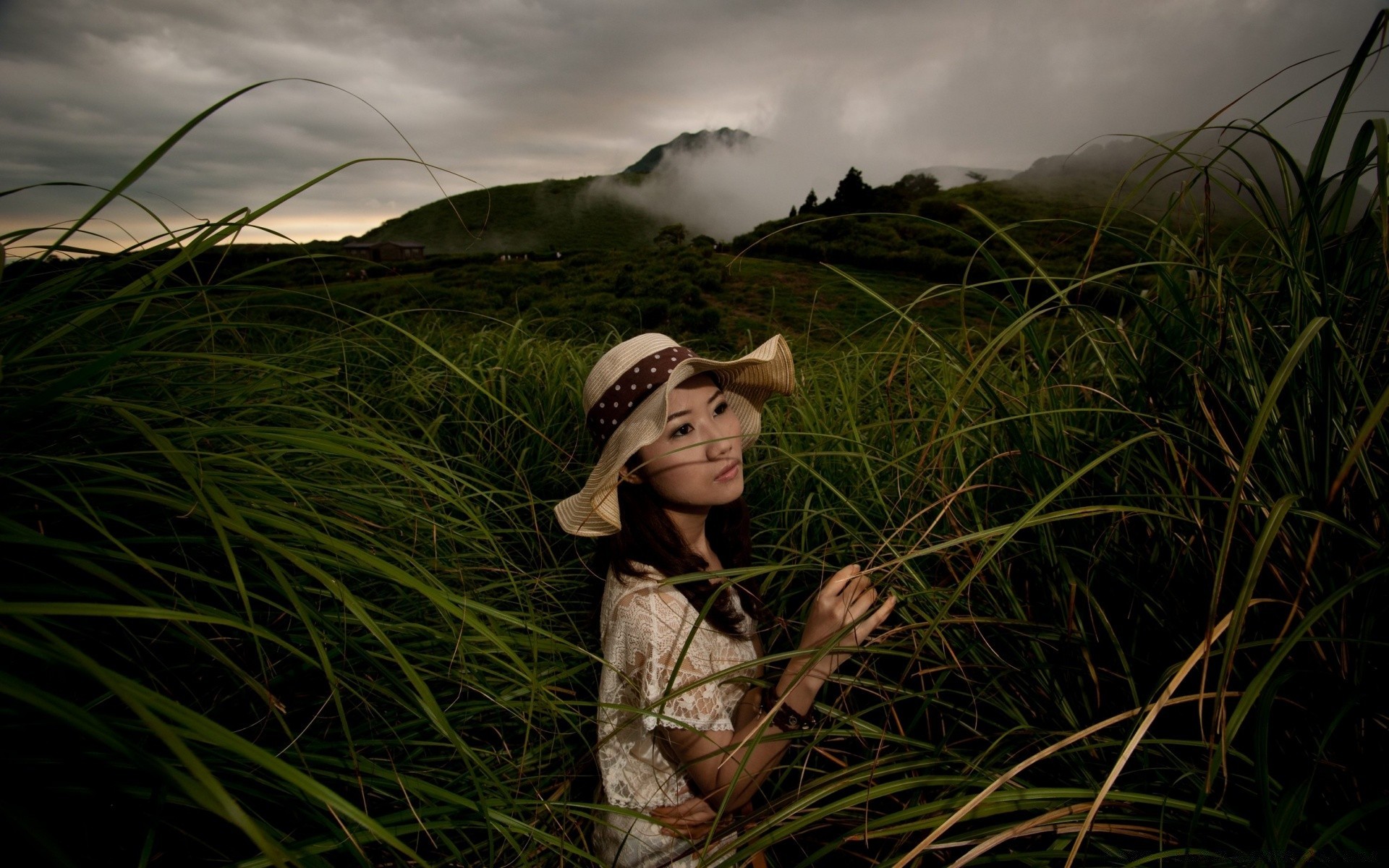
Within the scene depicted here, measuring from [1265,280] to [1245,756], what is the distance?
1132 millimetres

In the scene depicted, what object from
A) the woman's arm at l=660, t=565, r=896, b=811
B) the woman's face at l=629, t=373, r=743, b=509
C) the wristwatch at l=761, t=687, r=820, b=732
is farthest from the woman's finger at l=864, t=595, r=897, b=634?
the woman's face at l=629, t=373, r=743, b=509

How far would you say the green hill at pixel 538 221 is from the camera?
1332 cm

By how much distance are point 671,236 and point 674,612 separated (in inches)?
324

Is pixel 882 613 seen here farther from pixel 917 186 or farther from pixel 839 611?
pixel 917 186

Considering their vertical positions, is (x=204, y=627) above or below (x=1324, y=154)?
below

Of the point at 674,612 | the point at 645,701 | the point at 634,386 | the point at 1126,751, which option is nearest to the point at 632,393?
the point at 634,386

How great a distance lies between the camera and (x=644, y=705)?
1.31m

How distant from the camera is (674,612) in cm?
142

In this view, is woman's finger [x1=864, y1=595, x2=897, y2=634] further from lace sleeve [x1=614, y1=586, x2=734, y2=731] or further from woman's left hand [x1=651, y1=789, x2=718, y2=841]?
woman's left hand [x1=651, y1=789, x2=718, y2=841]

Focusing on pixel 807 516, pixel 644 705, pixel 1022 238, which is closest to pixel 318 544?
pixel 644 705

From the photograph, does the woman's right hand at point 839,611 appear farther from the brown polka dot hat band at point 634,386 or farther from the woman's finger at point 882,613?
the brown polka dot hat band at point 634,386

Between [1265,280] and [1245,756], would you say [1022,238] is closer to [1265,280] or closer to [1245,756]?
[1265,280]

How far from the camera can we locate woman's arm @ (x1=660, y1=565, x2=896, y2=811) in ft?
3.93

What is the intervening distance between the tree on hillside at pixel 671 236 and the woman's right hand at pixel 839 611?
8008 mm
